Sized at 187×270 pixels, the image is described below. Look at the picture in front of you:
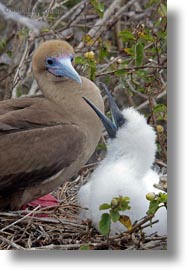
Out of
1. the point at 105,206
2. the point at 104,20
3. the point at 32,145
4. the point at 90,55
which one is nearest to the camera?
the point at 105,206

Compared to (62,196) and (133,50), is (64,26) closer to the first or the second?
(133,50)

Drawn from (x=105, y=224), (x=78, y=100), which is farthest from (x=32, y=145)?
(x=105, y=224)

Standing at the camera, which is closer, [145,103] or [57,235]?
[57,235]

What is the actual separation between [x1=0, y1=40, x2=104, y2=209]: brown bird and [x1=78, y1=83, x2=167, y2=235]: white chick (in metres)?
0.08

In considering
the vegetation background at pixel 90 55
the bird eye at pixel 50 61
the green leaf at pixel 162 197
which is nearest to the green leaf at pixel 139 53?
the vegetation background at pixel 90 55

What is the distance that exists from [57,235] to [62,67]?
0.55 meters

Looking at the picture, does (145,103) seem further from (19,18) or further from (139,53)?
(19,18)

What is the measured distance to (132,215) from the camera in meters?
4.20

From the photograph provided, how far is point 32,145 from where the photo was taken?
4211 millimetres

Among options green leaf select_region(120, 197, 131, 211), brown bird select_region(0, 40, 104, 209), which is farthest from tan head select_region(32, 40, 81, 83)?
green leaf select_region(120, 197, 131, 211)

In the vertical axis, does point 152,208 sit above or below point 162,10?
below

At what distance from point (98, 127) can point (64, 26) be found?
38 centimetres

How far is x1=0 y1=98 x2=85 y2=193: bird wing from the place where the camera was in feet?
13.7

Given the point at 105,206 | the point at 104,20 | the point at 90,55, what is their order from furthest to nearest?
the point at 104,20 → the point at 90,55 → the point at 105,206
